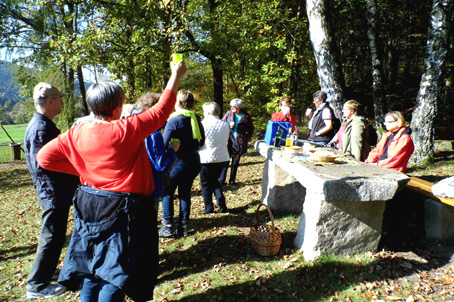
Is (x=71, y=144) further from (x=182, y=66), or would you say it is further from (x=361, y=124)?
(x=361, y=124)

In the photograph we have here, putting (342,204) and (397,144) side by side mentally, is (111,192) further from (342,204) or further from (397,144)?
(397,144)

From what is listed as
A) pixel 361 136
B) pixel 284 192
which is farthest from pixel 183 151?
pixel 361 136

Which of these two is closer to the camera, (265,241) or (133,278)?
(133,278)

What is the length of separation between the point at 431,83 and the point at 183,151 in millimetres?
7070

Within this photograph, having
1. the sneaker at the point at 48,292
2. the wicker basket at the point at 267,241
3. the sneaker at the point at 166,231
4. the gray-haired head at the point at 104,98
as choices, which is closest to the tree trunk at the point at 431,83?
the wicker basket at the point at 267,241

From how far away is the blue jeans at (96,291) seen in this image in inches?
79.3

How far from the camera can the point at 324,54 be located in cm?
709

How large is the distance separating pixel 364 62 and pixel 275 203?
54.8 ft

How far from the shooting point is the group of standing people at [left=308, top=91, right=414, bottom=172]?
4.45 meters

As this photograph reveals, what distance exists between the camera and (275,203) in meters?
5.00

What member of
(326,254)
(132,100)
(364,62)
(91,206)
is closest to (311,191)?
(326,254)

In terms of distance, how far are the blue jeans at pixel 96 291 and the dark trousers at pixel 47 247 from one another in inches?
44.8

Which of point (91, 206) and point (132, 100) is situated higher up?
point (132, 100)

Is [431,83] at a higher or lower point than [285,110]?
higher
